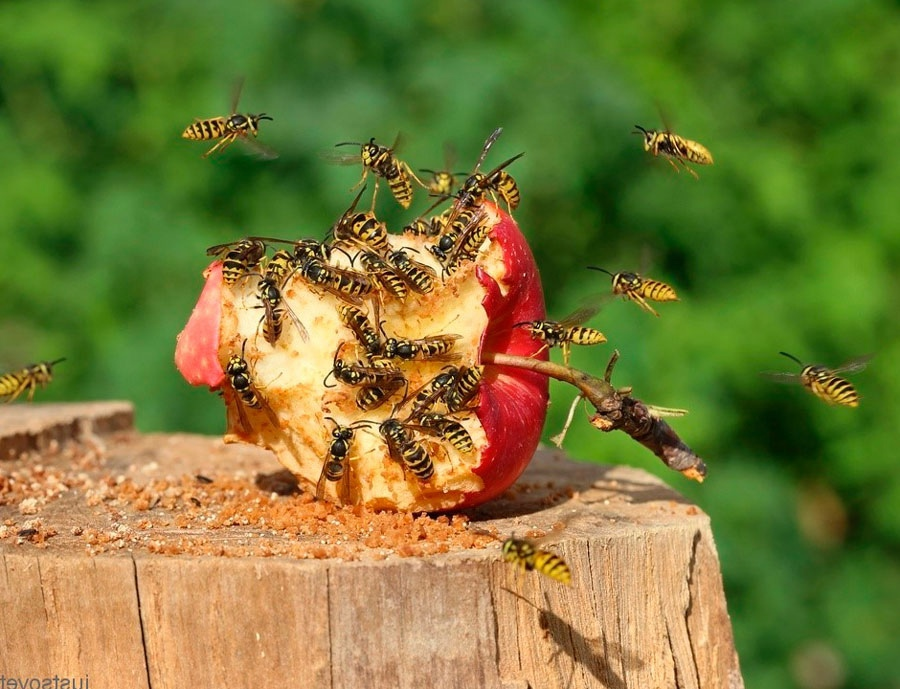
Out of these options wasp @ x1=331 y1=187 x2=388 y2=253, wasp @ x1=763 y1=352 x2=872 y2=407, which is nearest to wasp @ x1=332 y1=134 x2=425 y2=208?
wasp @ x1=331 y1=187 x2=388 y2=253

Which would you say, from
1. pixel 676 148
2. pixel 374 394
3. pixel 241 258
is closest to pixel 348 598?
pixel 374 394

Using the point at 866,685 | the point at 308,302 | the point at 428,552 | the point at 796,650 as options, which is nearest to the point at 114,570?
the point at 428,552

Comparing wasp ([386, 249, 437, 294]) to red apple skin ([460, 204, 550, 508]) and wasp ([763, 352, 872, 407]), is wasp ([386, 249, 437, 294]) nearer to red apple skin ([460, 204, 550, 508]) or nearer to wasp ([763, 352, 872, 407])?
red apple skin ([460, 204, 550, 508])

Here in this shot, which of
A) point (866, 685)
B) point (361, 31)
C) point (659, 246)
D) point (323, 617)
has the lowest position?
point (866, 685)

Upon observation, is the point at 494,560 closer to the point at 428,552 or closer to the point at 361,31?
the point at 428,552

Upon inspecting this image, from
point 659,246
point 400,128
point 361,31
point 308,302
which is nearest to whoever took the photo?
point 308,302

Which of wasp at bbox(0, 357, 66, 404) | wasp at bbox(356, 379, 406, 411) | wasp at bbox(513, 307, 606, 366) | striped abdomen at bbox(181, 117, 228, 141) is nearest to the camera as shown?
wasp at bbox(356, 379, 406, 411)
